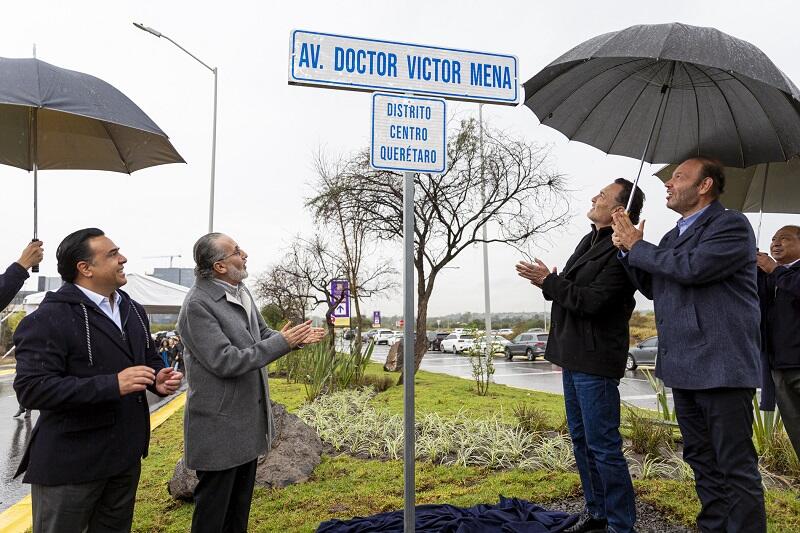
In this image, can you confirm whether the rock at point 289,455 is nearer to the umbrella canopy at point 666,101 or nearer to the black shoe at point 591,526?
the black shoe at point 591,526

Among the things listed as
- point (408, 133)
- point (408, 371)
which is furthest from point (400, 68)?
point (408, 371)

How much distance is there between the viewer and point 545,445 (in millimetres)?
5160

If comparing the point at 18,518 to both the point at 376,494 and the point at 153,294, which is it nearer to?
the point at 376,494

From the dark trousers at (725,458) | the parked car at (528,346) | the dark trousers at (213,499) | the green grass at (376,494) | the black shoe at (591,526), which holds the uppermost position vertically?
the dark trousers at (725,458)

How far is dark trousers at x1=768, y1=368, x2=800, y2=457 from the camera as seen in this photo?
3.90m

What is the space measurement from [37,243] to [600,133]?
11.8 ft

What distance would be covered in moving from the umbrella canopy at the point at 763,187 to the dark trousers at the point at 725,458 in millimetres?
2259

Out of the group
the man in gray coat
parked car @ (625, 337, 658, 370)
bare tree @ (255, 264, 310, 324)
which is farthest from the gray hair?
parked car @ (625, 337, 658, 370)

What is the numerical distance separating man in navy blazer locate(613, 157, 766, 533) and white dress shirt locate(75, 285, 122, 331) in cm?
258

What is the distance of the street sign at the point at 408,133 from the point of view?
2.57 m

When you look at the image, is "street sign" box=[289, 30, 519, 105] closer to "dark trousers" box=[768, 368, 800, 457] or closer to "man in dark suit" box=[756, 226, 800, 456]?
"man in dark suit" box=[756, 226, 800, 456]

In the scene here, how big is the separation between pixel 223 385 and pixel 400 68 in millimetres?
1823

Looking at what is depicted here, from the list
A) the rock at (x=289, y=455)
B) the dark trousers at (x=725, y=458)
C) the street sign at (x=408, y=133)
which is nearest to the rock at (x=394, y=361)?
the rock at (x=289, y=455)

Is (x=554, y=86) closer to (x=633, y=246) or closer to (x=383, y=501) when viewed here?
(x=633, y=246)
